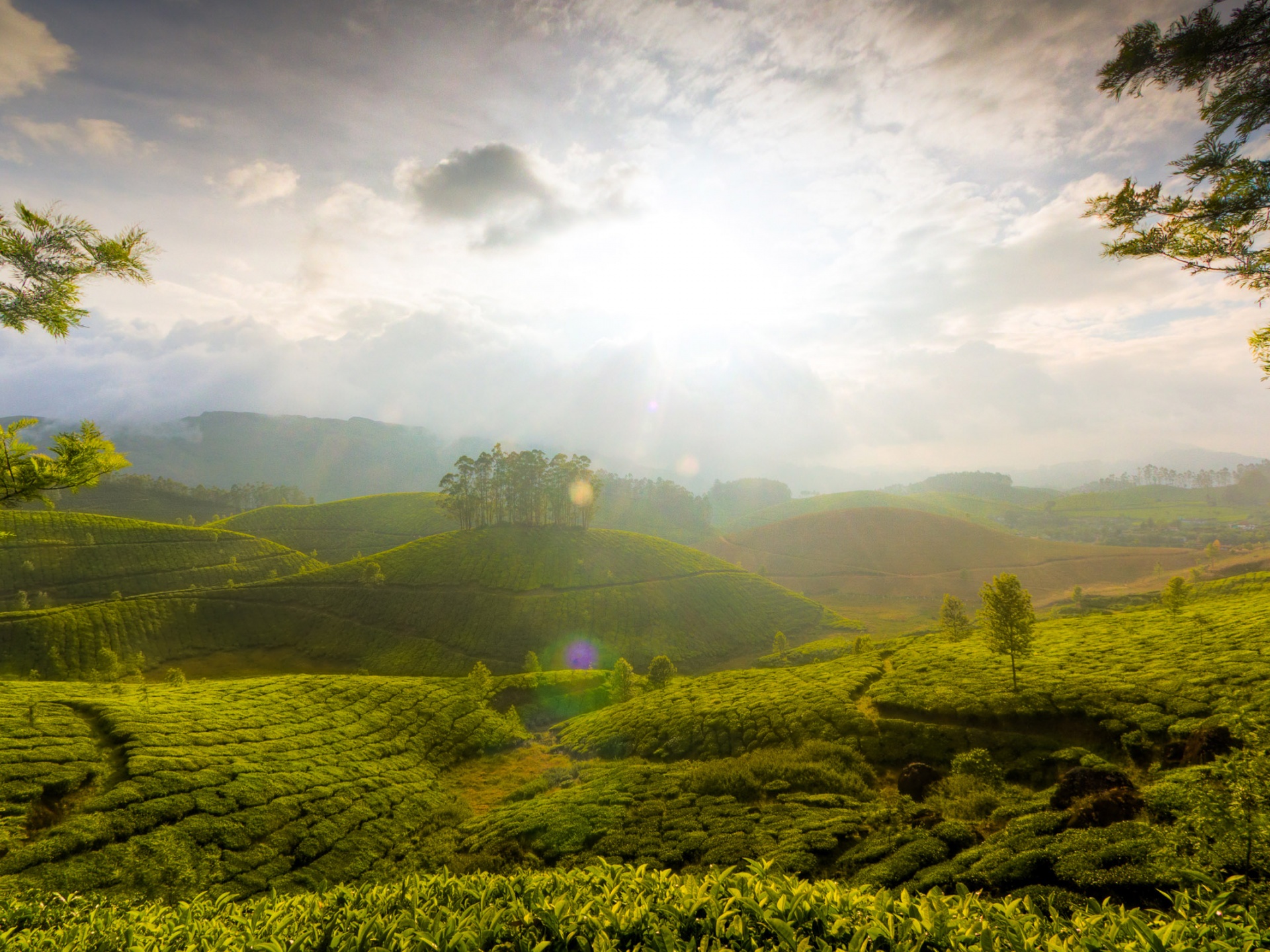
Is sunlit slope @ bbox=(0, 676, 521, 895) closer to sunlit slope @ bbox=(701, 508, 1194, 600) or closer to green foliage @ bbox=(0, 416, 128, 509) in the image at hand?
green foliage @ bbox=(0, 416, 128, 509)

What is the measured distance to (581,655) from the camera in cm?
8731

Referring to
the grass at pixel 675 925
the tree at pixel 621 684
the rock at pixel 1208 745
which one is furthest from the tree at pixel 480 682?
the rock at pixel 1208 745

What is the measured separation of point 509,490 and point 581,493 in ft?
72.5

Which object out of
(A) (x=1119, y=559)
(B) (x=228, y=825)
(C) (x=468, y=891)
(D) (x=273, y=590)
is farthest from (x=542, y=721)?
(A) (x=1119, y=559)

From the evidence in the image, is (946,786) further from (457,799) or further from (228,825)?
(228,825)

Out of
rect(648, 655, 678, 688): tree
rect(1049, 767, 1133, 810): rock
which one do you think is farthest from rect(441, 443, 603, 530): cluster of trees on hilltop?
rect(1049, 767, 1133, 810): rock

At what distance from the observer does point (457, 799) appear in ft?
103

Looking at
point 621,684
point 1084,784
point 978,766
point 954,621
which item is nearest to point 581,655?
point 621,684

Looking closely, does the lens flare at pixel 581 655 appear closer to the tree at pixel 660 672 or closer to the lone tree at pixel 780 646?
the tree at pixel 660 672

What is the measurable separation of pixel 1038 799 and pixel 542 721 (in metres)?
45.3

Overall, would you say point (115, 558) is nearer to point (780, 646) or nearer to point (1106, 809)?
point (780, 646)

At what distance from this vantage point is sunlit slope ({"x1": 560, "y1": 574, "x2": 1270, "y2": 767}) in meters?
25.0

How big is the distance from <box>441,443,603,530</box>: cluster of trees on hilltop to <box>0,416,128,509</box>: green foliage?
124 m

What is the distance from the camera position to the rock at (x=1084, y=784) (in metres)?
17.9
